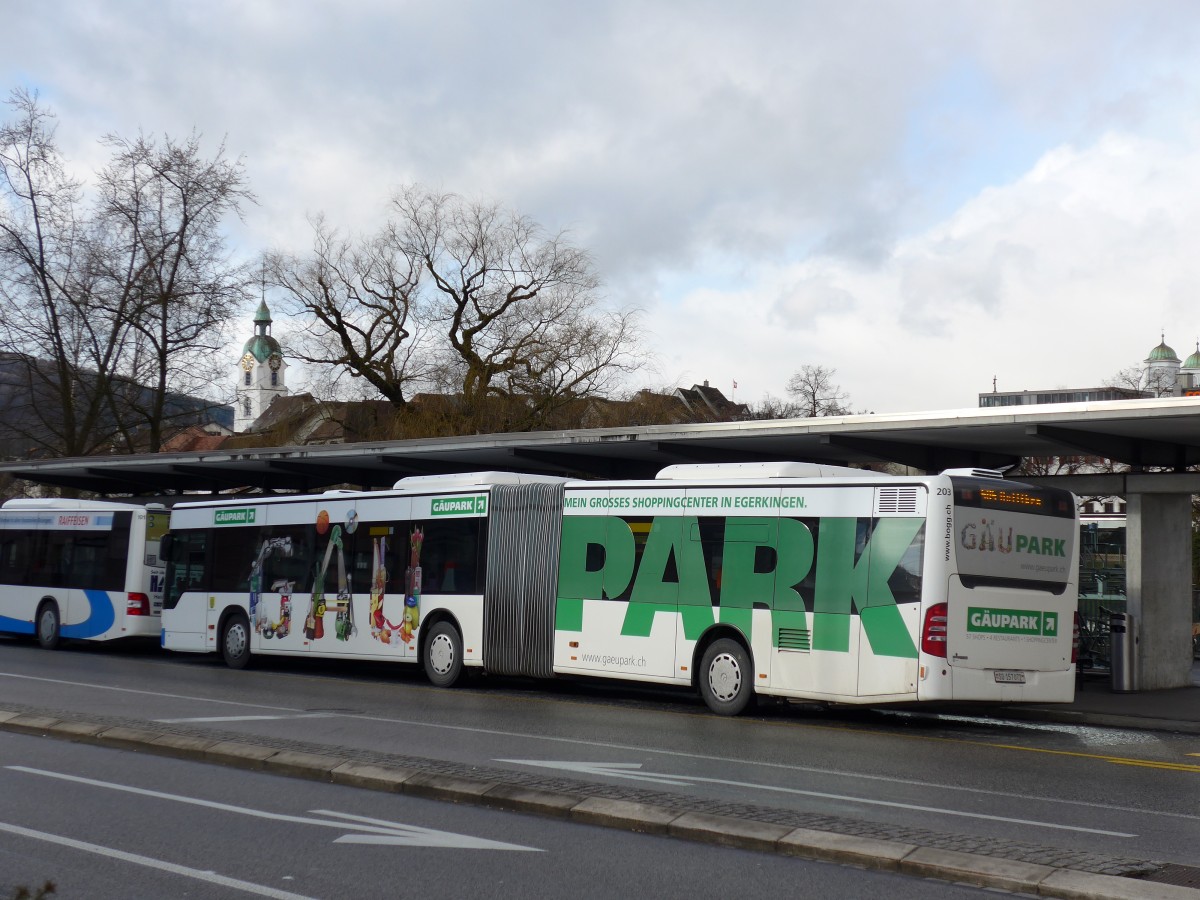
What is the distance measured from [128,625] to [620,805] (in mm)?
20527

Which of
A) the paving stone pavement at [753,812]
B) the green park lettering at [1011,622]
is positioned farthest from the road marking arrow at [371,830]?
the green park lettering at [1011,622]

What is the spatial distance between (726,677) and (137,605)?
1492 cm

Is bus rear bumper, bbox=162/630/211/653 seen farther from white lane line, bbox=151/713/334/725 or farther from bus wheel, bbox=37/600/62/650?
white lane line, bbox=151/713/334/725

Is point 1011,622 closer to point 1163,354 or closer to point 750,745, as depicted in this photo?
point 750,745

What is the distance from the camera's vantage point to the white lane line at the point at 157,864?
665 cm

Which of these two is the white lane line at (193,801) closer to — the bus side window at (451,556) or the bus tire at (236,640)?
the bus side window at (451,556)

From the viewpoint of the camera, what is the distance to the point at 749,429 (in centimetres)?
2014

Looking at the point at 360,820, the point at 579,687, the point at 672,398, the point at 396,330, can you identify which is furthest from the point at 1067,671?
the point at 396,330

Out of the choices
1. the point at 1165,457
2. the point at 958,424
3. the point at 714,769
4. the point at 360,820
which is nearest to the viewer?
the point at 360,820

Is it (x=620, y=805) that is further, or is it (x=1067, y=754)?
(x=1067, y=754)

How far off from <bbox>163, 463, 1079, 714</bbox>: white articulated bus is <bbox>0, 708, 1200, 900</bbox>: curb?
660 centimetres

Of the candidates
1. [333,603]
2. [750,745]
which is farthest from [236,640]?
[750,745]

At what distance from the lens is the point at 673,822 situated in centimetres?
809

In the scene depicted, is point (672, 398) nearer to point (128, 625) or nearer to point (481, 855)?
point (128, 625)
